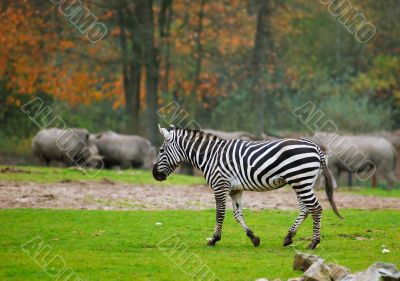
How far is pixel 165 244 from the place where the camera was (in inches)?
559

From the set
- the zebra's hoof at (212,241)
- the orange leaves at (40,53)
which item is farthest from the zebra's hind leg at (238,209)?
the orange leaves at (40,53)

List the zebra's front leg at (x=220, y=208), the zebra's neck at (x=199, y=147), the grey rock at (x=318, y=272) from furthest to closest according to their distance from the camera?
the zebra's neck at (x=199, y=147)
the zebra's front leg at (x=220, y=208)
the grey rock at (x=318, y=272)

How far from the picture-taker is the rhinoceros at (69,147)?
33812 mm

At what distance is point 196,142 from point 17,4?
23.9m

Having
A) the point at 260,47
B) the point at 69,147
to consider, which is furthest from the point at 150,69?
the point at 69,147

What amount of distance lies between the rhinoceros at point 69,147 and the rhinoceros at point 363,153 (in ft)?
31.2

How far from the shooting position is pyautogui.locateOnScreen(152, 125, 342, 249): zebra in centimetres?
1383

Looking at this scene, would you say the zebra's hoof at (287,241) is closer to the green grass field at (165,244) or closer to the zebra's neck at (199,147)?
the green grass field at (165,244)

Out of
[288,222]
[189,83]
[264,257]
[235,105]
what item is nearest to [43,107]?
[189,83]

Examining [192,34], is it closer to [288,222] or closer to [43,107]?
[43,107]

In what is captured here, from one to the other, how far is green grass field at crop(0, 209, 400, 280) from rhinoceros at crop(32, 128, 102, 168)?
15.1 m

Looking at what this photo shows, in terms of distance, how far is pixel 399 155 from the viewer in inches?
1470

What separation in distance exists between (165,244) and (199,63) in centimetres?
2608

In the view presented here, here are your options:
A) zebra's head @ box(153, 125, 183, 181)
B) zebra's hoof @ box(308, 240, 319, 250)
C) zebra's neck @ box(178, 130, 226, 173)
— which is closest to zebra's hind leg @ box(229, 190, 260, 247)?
zebra's neck @ box(178, 130, 226, 173)
